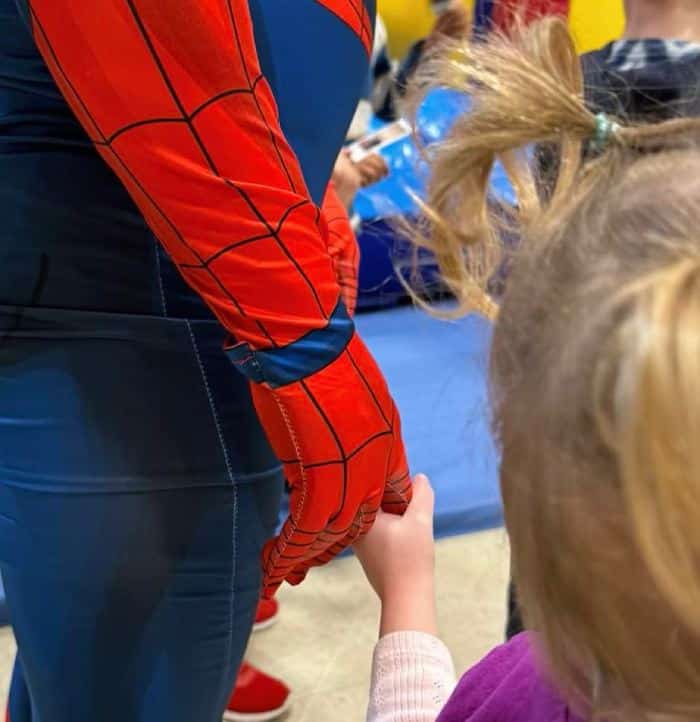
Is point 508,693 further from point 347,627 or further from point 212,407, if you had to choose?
point 347,627

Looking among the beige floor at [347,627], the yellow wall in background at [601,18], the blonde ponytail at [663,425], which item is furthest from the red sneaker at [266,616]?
the yellow wall in background at [601,18]

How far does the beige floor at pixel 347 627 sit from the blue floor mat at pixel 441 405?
Result: 6 centimetres

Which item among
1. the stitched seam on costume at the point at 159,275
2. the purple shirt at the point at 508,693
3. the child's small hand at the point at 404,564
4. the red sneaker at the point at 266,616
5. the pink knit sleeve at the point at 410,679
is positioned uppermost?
the stitched seam on costume at the point at 159,275

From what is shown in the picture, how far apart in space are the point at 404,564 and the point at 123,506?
198mm

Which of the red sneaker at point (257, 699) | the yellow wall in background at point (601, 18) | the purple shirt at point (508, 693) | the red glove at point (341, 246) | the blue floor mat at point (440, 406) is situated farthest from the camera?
the yellow wall in background at point (601, 18)

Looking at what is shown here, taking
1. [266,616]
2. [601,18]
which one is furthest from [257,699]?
[601,18]

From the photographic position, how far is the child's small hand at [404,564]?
0.68m

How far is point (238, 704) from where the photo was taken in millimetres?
1311

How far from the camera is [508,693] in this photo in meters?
0.55

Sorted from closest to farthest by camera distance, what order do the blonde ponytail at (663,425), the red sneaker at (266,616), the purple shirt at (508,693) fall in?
the blonde ponytail at (663,425)
the purple shirt at (508,693)
the red sneaker at (266,616)

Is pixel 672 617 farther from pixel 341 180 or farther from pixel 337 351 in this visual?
pixel 341 180

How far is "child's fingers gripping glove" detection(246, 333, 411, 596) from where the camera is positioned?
64cm

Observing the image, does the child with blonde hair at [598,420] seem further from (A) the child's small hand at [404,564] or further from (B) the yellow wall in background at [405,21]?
(B) the yellow wall in background at [405,21]

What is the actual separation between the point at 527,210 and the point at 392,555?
252 mm
